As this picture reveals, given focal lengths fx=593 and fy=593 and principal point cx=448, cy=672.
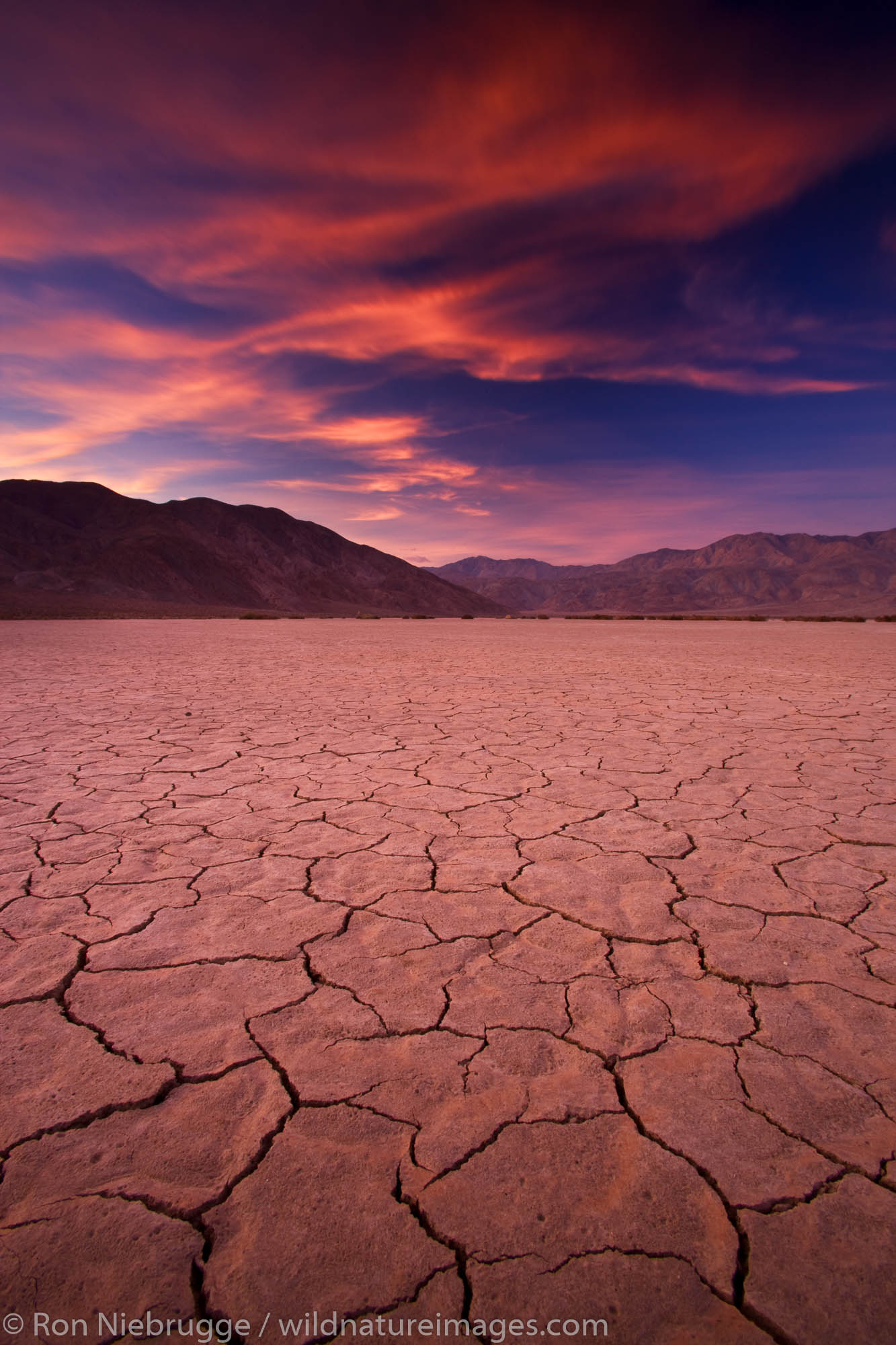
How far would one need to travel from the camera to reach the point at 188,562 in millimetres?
56719

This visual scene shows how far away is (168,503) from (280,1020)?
3124 inches

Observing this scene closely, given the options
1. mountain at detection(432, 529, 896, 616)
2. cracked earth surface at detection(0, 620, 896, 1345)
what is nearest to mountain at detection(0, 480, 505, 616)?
cracked earth surface at detection(0, 620, 896, 1345)

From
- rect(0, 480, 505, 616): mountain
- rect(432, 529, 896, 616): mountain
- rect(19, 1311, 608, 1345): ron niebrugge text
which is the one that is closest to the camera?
rect(19, 1311, 608, 1345): ron niebrugge text

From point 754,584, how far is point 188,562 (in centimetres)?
11363

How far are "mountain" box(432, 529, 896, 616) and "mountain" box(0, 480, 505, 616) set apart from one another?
50.8m

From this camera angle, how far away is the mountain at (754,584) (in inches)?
4267

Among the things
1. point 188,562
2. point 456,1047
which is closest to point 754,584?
point 188,562

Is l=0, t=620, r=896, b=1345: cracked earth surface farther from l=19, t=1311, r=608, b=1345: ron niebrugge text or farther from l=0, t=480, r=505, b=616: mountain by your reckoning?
l=0, t=480, r=505, b=616: mountain

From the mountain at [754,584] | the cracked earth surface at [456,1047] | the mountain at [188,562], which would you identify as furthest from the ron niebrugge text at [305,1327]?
the mountain at [754,584]

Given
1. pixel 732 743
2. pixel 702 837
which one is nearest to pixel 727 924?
pixel 702 837

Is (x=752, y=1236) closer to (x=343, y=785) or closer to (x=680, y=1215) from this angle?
(x=680, y=1215)

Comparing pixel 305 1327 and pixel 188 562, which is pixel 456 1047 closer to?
pixel 305 1327

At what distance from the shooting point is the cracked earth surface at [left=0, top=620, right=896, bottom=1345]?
0.84m

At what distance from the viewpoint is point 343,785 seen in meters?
2.98
